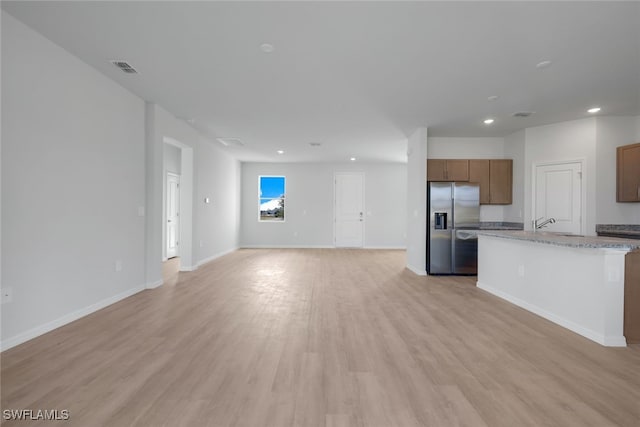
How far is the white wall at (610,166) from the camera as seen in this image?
5.00 meters

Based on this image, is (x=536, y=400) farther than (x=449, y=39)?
No

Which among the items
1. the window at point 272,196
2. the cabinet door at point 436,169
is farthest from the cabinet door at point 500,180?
the window at point 272,196

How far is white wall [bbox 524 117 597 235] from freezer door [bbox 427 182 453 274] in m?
1.45

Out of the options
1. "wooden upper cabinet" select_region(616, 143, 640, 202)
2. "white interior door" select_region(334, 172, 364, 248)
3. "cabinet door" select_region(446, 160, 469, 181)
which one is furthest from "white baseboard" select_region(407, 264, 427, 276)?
"white interior door" select_region(334, 172, 364, 248)

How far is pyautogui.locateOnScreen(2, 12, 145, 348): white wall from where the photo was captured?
8.40 feet

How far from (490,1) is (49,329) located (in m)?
4.69

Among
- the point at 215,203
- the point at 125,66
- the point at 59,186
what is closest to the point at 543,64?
the point at 125,66

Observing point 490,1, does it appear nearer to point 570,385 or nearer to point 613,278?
point 613,278

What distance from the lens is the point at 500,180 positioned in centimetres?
607

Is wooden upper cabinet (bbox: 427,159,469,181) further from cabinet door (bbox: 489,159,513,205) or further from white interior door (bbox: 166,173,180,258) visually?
white interior door (bbox: 166,173,180,258)

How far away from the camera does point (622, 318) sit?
2721 millimetres

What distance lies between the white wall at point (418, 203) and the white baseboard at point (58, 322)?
4740 millimetres

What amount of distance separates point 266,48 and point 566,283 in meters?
3.79

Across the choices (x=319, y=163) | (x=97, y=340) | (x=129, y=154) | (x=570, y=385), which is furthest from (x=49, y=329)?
(x=319, y=163)
